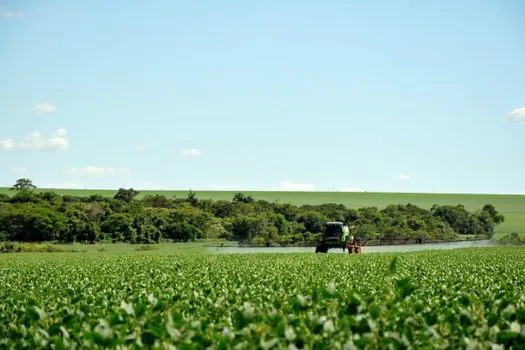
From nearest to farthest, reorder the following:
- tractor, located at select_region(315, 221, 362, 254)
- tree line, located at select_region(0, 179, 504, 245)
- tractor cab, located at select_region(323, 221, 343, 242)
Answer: tractor, located at select_region(315, 221, 362, 254) → tractor cab, located at select_region(323, 221, 343, 242) → tree line, located at select_region(0, 179, 504, 245)

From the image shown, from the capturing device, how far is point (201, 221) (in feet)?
370

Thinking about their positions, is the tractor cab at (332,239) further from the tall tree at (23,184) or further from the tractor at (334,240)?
the tall tree at (23,184)

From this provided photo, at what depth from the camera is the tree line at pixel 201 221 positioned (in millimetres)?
97938

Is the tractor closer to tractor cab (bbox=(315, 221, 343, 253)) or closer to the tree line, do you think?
tractor cab (bbox=(315, 221, 343, 253))

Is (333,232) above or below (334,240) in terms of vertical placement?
above

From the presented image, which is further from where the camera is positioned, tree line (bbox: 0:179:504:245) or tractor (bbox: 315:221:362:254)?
tree line (bbox: 0:179:504:245)

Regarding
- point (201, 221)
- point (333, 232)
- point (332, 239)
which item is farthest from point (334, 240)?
point (201, 221)

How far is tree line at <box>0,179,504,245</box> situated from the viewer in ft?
321

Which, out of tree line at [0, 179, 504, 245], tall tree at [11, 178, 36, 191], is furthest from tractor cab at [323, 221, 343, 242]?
tall tree at [11, 178, 36, 191]

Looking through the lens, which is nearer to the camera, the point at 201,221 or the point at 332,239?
the point at 332,239

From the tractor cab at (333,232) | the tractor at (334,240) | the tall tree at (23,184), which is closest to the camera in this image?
the tractor at (334,240)

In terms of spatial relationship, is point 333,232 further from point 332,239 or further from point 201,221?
point 201,221

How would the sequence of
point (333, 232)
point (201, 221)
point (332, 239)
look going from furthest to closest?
point (201, 221)
point (333, 232)
point (332, 239)

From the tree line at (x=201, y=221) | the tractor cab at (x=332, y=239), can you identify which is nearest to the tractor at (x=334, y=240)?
the tractor cab at (x=332, y=239)
